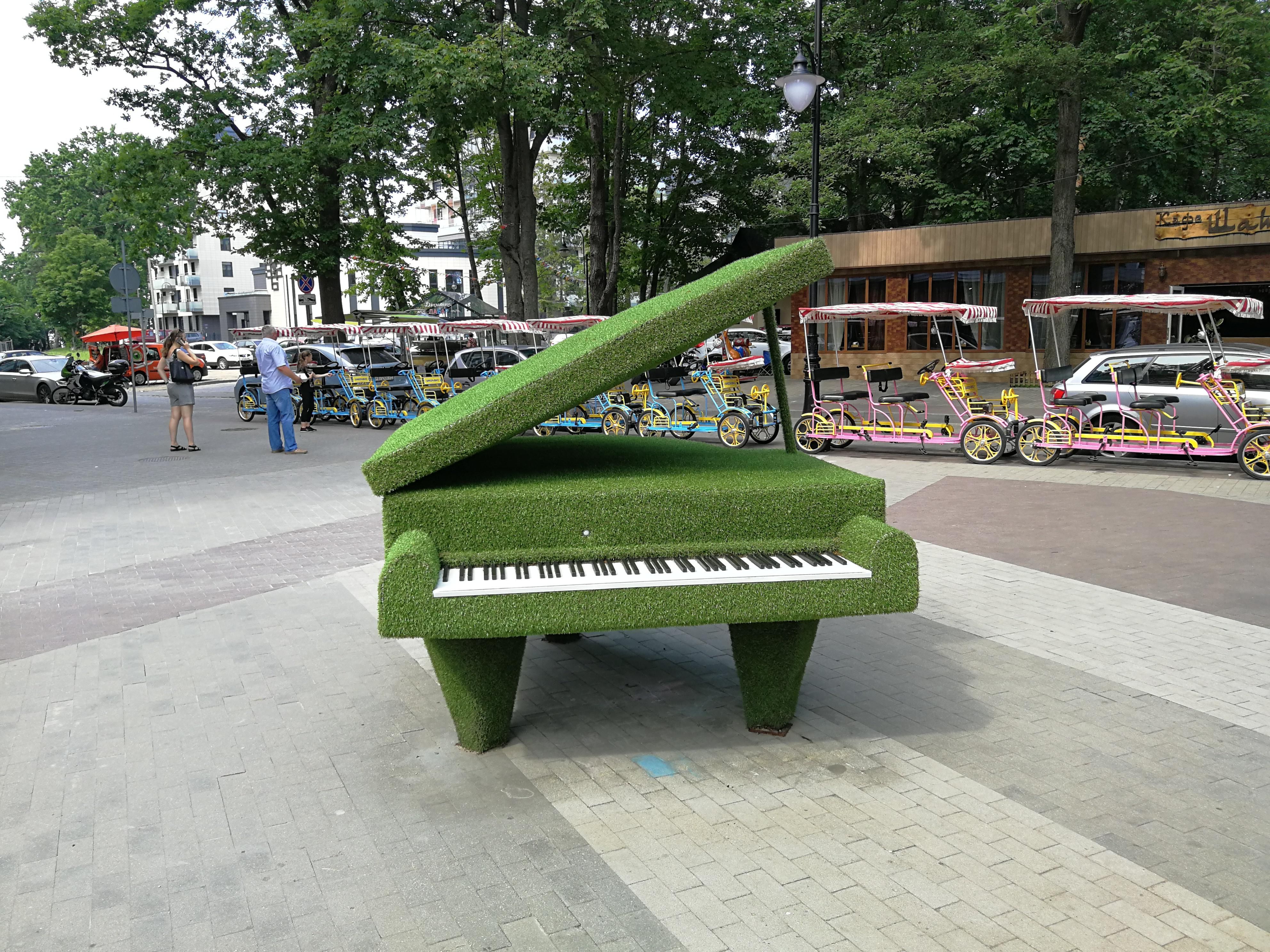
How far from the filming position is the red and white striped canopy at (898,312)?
1448 centimetres

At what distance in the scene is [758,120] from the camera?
27.0 metres

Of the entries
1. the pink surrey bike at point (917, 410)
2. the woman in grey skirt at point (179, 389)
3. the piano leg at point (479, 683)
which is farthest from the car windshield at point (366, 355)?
the piano leg at point (479, 683)

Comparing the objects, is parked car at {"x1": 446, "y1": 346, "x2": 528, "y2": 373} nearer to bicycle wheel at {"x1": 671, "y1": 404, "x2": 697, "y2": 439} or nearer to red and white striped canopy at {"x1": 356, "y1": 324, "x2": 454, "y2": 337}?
red and white striped canopy at {"x1": 356, "y1": 324, "x2": 454, "y2": 337}

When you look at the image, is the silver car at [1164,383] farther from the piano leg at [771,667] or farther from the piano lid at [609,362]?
the piano lid at [609,362]

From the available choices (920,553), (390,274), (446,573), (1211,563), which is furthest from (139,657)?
(390,274)

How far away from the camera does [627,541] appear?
3992 mm

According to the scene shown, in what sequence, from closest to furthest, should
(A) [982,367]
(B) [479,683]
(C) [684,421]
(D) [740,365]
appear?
(B) [479,683]
(A) [982,367]
(C) [684,421]
(D) [740,365]

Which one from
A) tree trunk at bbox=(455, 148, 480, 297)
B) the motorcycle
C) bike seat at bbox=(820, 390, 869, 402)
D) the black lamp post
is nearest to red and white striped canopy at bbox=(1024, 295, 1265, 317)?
bike seat at bbox=(820, 390, 869, 402)

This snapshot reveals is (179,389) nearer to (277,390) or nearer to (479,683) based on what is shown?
(277,390)

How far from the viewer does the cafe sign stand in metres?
24.2

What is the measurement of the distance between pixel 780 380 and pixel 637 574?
69.9 inches

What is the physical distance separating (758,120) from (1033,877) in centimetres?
2623

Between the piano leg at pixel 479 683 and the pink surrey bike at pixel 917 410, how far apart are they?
33.9 feet

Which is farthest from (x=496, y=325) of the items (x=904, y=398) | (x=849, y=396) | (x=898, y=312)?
(x=904, y=398)
